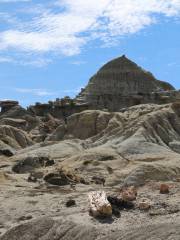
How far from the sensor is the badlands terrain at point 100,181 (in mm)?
11430

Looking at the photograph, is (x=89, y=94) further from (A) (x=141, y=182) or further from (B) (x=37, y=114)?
(A) (x=141, y=182)

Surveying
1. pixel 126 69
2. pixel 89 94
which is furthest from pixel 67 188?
pixel 126 69

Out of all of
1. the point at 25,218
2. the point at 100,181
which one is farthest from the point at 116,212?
the point at 100,181

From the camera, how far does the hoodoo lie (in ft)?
323

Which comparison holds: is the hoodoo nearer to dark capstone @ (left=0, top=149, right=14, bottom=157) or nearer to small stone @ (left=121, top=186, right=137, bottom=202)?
dark capstone @ (left=0, top=149, right=14, bottom=157)

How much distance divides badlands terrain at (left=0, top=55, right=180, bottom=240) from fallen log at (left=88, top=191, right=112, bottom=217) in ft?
0.31

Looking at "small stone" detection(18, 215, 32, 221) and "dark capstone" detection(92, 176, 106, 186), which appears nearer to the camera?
"small stone" detection(18, 215, 32, 221)

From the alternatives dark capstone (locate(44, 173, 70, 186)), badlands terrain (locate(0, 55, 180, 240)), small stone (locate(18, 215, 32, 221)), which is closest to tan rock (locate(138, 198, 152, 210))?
badlands terrain (locate(0, 55, 180, 240))

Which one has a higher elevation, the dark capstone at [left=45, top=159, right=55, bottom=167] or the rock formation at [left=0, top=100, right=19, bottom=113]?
the rock formation at [left=0, top=100, right=19, bottom=113]

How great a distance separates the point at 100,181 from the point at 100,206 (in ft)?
38.9

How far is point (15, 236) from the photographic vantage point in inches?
480

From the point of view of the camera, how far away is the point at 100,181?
2392cm

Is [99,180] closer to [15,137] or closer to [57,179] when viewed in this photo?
[57,179]

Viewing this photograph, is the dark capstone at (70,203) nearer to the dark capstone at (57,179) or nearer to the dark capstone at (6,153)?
the dark capstone at (57,179)
